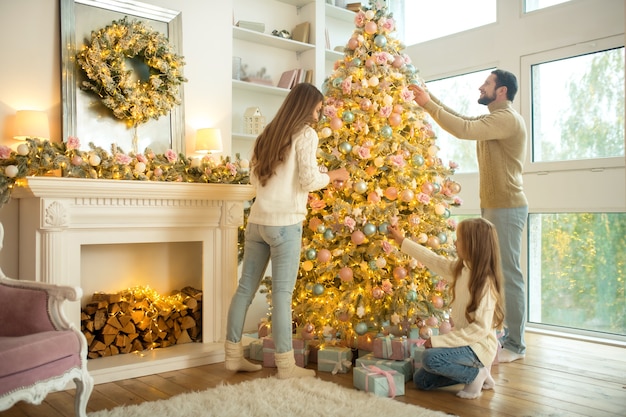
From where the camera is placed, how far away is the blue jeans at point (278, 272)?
3162 mm

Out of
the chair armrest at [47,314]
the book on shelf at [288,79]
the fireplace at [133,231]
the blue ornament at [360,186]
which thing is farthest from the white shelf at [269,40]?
the chair armrest at [47,314]

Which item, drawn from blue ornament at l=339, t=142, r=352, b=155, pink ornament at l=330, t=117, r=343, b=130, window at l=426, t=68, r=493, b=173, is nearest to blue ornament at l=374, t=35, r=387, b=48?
pink ornament at l=330, t=117, r=343, b=130

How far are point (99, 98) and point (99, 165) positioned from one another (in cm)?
65

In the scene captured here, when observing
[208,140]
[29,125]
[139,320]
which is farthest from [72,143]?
[139,320]

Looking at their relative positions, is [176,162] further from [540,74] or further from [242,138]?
[540,74]

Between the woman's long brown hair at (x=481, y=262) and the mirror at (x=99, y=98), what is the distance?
6.85 feet

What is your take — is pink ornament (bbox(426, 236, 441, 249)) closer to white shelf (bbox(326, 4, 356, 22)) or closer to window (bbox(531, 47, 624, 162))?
window (bbox(531, 47, 624, 162))

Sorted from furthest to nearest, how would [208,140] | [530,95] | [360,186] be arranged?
[530,95], [208,140], [360,186]

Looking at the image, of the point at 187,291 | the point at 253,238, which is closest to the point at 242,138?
the point at 187,291

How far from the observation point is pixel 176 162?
12.3ft

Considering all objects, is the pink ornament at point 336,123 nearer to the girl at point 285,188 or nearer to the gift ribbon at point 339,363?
the girl at point 285,188

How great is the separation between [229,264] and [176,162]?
2.42 ft

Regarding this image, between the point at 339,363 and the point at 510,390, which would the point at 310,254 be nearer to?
the point at 339,363

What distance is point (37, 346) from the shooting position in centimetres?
223
